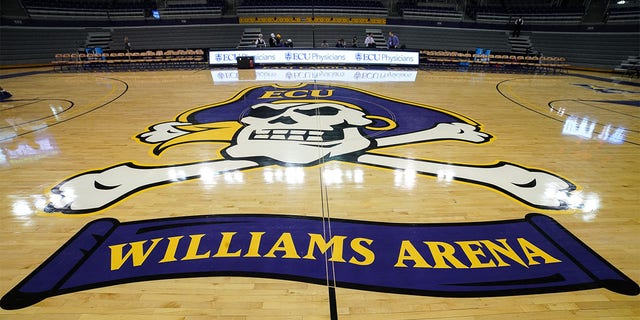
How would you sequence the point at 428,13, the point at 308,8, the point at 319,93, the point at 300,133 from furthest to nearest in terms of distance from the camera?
the point at 428,13
the point at 308,8
the point at 319,93
the point at 300,133

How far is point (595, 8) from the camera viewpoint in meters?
20.7

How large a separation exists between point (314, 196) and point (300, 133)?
2200 mm

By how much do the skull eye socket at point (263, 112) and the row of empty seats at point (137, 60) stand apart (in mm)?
10164

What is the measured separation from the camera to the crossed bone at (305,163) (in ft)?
11.8

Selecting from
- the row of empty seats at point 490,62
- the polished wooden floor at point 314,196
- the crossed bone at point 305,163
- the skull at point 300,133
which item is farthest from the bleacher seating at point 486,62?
the crossed bone at point 305,163

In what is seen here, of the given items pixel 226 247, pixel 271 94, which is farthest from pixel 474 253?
pixel 271 94

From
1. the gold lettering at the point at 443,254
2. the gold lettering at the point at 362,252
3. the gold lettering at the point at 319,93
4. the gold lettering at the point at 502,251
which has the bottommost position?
the gold lettering at the point at 502,251

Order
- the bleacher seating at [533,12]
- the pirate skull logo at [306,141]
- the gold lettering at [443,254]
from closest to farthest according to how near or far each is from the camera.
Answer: the gold lettering at [443,254] → the pirate skull logo at [306,141] → the bleacher seating at [533,12]

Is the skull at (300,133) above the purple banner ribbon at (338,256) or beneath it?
above

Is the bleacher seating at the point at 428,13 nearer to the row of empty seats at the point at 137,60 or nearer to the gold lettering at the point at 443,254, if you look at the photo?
the row of empty seats at the point at 137,60

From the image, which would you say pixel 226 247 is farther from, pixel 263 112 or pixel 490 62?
pixel 490 62

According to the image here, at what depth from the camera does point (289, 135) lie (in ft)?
18.1

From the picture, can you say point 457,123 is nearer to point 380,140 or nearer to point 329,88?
point 380,140

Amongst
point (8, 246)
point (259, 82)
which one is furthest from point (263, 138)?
point (259, 82)
